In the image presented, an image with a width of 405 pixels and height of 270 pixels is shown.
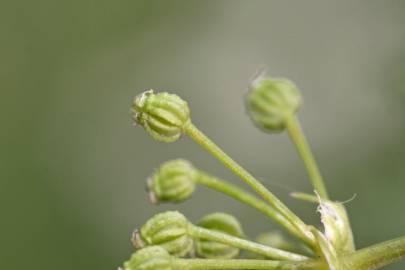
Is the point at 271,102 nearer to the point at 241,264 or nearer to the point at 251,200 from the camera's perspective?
the point at 251,200

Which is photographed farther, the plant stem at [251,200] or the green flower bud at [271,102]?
the green flower bud at [271,102]

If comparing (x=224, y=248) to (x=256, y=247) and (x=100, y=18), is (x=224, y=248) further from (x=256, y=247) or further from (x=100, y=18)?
(x=100, y=18)

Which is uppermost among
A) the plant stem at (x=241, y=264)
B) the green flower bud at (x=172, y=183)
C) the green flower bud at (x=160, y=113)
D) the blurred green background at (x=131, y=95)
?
the blurred green background at (x=131, y=95)

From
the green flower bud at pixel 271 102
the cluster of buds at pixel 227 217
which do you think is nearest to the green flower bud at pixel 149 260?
the cluster of buds at pixel 227 217

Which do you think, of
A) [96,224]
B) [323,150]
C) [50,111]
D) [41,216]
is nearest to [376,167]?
[323,150]

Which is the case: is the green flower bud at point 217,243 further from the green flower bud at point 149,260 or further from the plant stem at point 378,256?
the plant stem at point 378,256

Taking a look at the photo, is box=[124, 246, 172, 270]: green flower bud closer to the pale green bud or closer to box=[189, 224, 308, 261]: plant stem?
box=[189, 224, 308, 261]: plant stem

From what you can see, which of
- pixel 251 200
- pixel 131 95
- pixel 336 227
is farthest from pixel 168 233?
pixel 131 95
